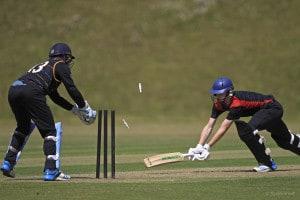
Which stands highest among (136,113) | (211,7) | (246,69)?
(211,7)

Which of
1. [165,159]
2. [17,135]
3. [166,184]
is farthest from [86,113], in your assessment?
[166,184]

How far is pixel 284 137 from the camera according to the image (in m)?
16.7

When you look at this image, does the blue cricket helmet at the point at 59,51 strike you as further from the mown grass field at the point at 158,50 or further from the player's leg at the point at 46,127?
the mown grass field at the point at 158,50

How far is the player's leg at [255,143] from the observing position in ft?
50.3

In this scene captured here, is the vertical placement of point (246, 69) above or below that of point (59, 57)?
above

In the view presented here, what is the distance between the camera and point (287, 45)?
71.7m

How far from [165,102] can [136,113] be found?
3.02 meters

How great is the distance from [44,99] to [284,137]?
4.75 metres

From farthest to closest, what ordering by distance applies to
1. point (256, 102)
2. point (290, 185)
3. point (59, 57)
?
1. point (256, 102)
2. point (59, 57)
3. point (290, 185)

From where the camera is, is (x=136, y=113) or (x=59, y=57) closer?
(x=59, y=57)

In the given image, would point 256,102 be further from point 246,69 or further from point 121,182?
point 246,69

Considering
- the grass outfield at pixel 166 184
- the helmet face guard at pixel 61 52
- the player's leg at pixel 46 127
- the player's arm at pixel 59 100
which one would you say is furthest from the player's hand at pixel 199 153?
the helmet face guard at pixel 61 52

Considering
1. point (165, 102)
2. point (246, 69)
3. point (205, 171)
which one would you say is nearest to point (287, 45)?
point (246, 69)

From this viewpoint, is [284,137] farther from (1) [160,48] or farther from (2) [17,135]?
(1) [160,48]
